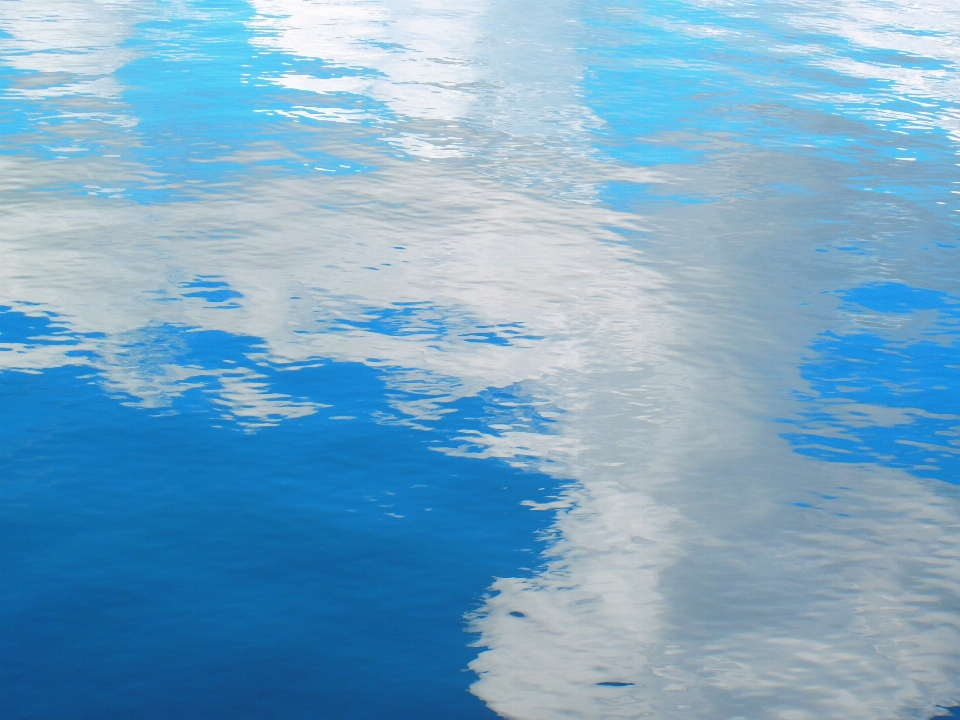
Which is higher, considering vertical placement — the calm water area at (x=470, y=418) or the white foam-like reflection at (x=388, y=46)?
the white foam-like reflection at (x=388, y=46)

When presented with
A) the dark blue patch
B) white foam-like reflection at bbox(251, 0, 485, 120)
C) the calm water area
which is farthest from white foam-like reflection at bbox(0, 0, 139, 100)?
the dark blue patch

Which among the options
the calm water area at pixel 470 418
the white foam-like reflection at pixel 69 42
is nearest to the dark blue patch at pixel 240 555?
the calm water area at pixel 470 418

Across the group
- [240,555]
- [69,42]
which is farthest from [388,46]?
[240,555]

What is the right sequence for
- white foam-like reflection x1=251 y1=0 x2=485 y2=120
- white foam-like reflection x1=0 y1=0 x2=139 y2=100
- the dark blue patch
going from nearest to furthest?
the dark blue patch, white foam-like reflection x1=0 y1=0 x2=139 y2=100, white foam-like reflection x1=251 y1=0 x2=485 y2=120

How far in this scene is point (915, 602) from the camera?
1.76 meters

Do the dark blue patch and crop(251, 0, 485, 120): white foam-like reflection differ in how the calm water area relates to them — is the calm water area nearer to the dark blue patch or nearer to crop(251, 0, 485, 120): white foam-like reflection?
the dark blue patch

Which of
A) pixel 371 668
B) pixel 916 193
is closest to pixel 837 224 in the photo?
pixel 916 193

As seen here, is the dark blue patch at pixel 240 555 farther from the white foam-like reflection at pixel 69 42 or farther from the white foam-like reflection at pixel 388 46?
the white foam-like reflection at pixel 69 42

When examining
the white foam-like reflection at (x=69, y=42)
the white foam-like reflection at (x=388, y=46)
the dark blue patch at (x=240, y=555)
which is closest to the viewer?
the dark blue patch at (x=240, y=555)

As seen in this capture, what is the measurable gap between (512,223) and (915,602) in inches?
80.6

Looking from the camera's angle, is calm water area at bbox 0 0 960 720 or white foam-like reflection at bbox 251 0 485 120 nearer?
calm water area at bbox 0 0 960 720

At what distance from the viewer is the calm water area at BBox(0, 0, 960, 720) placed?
1573mm

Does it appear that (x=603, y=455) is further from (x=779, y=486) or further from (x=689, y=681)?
(x=689, y=681)

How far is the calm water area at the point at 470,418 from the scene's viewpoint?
1.57 metres
